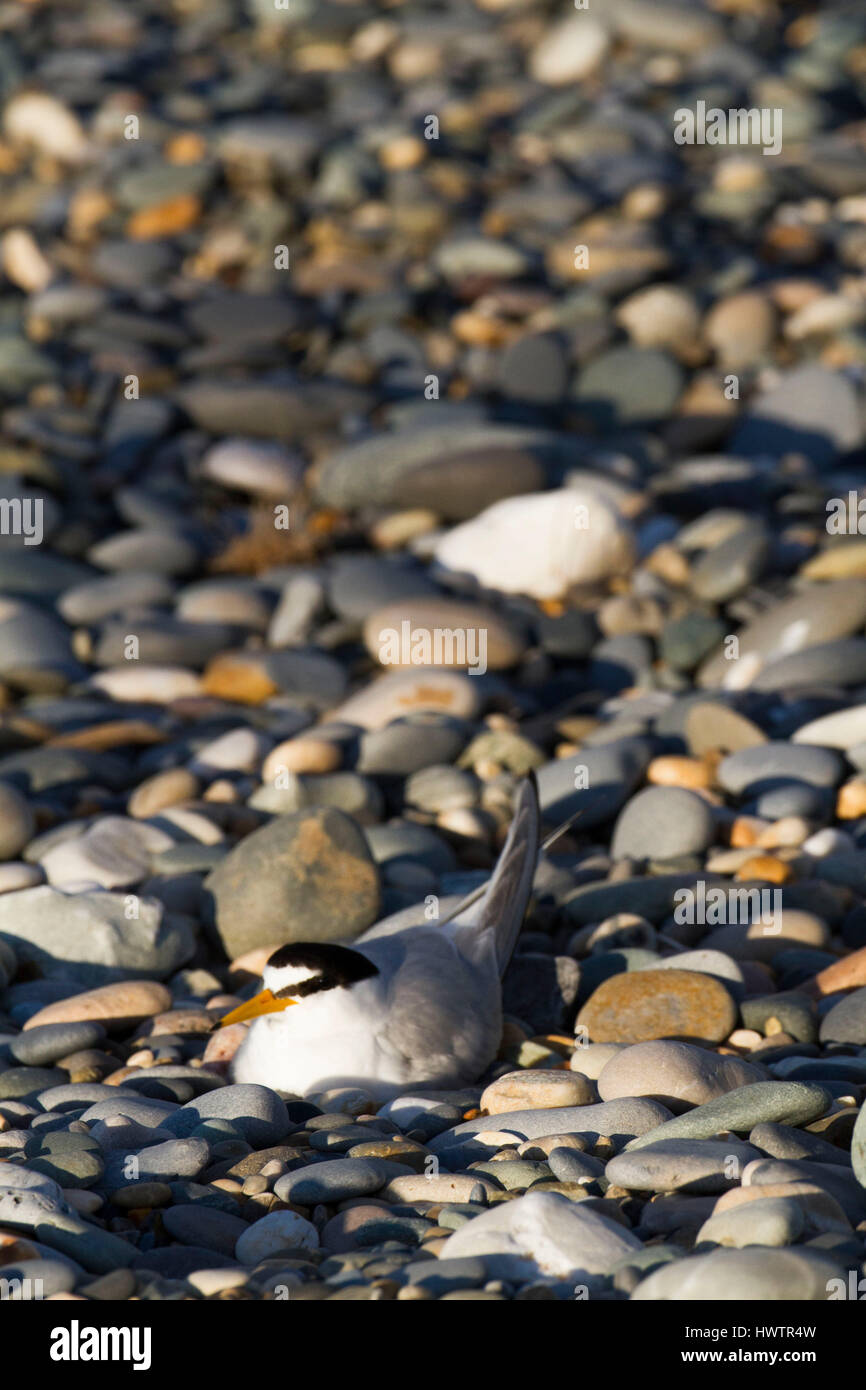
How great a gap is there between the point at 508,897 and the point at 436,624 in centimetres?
276

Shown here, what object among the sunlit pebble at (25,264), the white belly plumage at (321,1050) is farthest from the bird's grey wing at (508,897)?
the sunlit pebble at (25,264)

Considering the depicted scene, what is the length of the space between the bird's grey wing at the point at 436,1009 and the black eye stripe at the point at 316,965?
0.18 metres

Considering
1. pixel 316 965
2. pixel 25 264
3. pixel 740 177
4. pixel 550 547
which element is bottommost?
pixel 316 965

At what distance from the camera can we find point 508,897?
4570 mm

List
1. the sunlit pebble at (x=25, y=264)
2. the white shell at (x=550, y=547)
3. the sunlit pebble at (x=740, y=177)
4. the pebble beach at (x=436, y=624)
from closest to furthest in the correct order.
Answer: the pebble beach at (x=436, y=624)
the white shell at (x=550, y=547)
the sunlit pebble at (x=25, y=264)
the sunlit pebble at (x=740, y=177)

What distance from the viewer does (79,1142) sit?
3520 millimetres

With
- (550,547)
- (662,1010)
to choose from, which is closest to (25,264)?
(550,547)

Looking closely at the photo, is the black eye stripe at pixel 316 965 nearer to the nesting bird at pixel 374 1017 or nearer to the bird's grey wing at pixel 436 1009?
the nesting bird at pixel 374 1017

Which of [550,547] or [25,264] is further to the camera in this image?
[25,264]

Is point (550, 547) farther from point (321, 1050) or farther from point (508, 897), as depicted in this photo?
point (321, 1050)

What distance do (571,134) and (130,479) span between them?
18.6 ft

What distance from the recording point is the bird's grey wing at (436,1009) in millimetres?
4129

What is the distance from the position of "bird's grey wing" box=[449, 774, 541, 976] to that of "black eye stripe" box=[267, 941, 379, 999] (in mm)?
533

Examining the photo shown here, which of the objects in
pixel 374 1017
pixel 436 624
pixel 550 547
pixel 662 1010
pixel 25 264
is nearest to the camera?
pixel 374 1017
